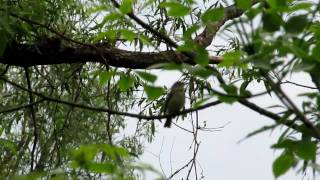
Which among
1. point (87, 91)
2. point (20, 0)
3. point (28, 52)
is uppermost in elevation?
point (20, 0)

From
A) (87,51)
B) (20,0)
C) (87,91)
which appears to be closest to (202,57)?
(87,51)

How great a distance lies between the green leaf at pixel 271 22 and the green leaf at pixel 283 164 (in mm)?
279

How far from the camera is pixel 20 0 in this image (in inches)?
124

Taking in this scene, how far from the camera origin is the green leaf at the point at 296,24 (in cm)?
123

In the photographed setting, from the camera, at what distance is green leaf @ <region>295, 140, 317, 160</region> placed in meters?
1.31

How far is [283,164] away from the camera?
4.42 ft

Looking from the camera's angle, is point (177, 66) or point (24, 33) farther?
point (24, 33)

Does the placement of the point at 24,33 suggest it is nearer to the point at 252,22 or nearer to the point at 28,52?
the point at 28,52

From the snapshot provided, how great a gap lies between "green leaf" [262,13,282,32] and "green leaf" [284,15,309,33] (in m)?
0.03

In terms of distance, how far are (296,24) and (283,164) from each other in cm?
31

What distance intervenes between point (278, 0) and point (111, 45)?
1.91m

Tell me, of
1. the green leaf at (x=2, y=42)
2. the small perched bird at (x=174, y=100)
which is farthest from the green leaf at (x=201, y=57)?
the small perched bird at (x=174, y=100)

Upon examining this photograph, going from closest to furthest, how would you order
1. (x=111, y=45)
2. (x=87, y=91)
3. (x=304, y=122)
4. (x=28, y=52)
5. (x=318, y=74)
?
(x=304, y=122)
(x=318, y=74)
(x=28, y=52)
(x=111, y=45)
(x=87, y=91)

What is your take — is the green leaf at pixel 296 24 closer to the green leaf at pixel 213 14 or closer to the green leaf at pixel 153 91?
the green leaf at pixel 213 14
